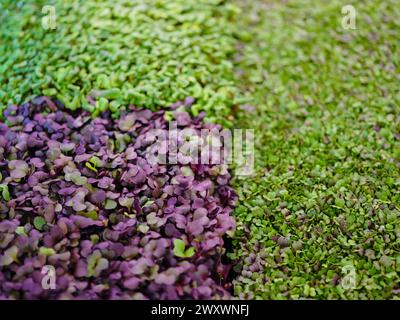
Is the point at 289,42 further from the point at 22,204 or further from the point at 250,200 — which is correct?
the point at 22,204

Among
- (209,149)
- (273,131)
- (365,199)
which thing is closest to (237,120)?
(273,131)

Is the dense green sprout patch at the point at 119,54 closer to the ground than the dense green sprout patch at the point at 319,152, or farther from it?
farther from it

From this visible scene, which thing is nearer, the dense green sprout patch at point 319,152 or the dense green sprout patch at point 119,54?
the dense green sprout patch at point 319,152

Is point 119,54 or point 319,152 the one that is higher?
point 119,54

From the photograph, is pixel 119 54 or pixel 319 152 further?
pixel 119 54
